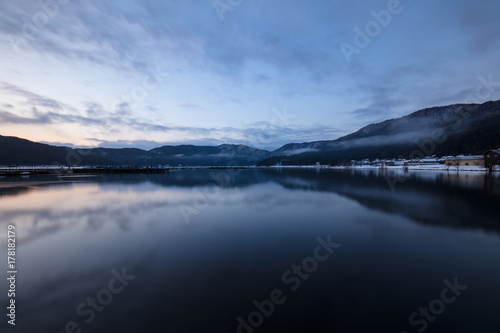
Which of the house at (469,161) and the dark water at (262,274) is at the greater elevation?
the house at (469,161)

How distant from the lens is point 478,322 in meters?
4.34

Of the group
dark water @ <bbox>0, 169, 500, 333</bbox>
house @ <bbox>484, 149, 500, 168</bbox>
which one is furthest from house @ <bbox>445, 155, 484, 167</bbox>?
dark water @ <bbox>0, 169, 500, 333</bbox>

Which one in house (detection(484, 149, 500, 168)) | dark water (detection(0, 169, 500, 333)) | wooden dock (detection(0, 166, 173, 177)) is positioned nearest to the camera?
dark water (detection(0, 169, 500, 333))

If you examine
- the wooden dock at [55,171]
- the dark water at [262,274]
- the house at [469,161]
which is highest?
the house at [469,161]

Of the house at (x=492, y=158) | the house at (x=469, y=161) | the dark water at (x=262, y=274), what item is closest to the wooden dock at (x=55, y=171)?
the dark water at (x=262, y=274)

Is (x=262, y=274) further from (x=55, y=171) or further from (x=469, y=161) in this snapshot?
(x=55, y=171)

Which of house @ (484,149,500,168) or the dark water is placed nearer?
the dark water

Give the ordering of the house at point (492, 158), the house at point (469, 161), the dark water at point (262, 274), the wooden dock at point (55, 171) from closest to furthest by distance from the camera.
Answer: the dark water at point (262, 274), the house at point (492, 158), the house at point (469, 161), the wooden dock at point (55, 171)

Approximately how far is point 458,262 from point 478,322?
336cm

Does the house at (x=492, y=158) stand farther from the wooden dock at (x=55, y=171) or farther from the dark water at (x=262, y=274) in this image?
the wooden dock at (x=55, y=171)

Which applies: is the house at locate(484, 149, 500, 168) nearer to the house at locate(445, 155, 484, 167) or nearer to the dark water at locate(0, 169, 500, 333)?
the house at locate(445, 155, 484, 167)

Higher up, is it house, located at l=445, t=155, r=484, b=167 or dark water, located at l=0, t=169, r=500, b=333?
house, located at l=445, t=155, r=484, b=167

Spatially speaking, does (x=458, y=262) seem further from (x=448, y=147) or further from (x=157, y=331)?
(x=448, y=147)

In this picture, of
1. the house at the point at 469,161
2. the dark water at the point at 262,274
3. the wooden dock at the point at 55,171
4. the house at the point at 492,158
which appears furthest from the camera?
the wooden dock at the point at 55,171
